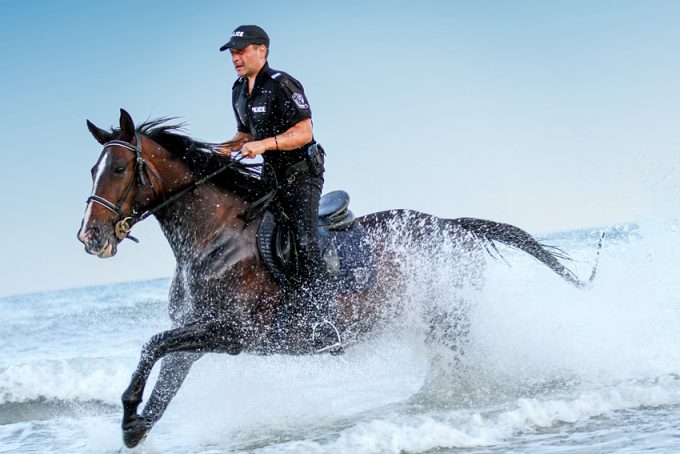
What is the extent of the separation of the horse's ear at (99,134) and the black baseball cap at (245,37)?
0.96 m

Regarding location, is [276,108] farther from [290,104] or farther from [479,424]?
[479,424]

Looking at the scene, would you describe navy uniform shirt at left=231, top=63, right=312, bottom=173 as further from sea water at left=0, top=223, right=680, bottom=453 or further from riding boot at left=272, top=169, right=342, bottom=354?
sea water at left=0, top=223, right=680, bottom=453

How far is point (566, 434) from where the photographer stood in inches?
202

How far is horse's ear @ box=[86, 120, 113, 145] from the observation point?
530 centimetres

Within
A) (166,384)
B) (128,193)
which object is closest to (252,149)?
(128,193)

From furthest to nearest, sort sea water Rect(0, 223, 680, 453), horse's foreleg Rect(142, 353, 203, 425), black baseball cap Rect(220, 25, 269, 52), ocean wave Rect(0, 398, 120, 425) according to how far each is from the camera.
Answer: ocean wave Rect(0, 398, 120, 425) < horse's foreleg Rect(142, 353, 203, 425) < black baseball cap Rect(220, 25, 269, 52) < sea water Rect(0, 223, 680, 453)

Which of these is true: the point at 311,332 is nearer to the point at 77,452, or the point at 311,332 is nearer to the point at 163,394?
the point at 163,394

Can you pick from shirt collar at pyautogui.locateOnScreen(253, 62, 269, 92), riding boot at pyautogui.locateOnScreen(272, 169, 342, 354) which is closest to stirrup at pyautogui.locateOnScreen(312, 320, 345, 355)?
riding boot at pyautogui.locateOnScreen(272, 169, 342, 354)

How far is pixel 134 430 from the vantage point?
213 inches

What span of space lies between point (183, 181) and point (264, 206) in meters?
0.58

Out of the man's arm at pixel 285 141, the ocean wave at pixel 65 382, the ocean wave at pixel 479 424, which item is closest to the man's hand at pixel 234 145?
the man's arm at pixel 285 141

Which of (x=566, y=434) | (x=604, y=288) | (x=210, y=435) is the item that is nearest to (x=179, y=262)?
(x=210, y=435)

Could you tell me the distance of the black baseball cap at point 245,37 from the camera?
5.40m

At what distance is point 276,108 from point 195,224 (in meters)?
0.97
